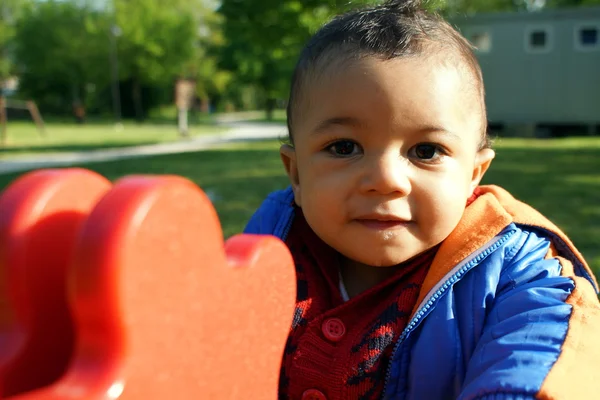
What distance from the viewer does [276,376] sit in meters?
0.98

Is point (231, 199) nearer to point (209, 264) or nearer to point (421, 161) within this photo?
point (421, 161)

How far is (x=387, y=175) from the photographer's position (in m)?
1.32

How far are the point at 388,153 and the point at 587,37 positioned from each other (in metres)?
18.5

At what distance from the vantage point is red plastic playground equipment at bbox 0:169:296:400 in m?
0.69

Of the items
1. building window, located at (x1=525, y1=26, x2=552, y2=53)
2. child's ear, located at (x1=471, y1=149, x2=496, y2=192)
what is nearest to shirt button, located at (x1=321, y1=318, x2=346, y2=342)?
child's ear, located at (x1=471, y1=149, x2=496, y2=192)

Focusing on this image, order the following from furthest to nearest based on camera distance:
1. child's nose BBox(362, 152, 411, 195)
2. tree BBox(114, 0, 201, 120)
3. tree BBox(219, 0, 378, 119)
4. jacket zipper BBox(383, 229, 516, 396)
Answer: tree BBox(114, 0, 201, 120) → tree BBox(219, 0, 378, 119) → jacket zipper BBox(383, 229, 516, 396) → child's nose BBox(362, 152, 411, 195)

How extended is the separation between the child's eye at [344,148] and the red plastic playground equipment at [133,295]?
0.47 metres

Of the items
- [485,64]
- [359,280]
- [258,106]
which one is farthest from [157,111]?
[359,280]

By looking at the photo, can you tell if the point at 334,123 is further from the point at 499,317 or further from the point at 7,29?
the point at 7,29

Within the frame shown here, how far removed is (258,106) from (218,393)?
64.1 metres

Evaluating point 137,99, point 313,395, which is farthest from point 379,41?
point 137,99

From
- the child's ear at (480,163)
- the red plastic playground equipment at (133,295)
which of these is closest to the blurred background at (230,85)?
the child's ear at (480,163)

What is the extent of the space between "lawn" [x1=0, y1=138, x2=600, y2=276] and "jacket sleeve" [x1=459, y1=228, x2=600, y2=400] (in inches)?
42.5

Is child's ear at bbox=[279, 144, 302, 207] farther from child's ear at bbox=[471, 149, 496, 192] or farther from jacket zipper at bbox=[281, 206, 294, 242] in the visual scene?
child's ear at bbox=[471, 149, 496, 192]
